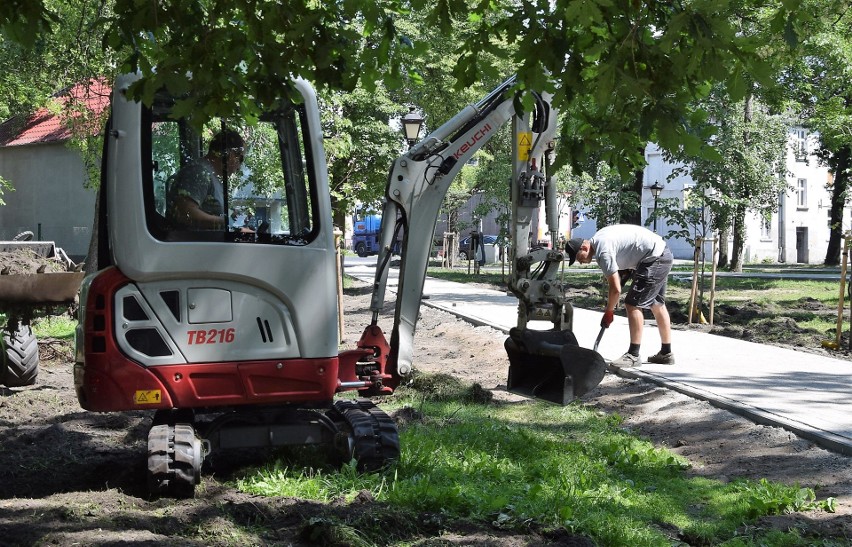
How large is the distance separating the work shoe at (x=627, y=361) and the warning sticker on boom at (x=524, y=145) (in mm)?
3776

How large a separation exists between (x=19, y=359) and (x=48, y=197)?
33.1 m

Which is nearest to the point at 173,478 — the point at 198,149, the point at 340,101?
the point at 198,149

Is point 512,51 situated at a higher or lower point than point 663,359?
higher

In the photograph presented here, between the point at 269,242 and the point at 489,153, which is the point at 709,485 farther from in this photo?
the point at 489,153

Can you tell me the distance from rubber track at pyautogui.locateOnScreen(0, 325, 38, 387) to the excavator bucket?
A: 5.48m

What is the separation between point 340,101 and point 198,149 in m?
14.3

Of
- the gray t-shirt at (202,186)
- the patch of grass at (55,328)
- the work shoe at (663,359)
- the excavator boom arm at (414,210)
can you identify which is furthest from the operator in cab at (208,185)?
the patch of grass at (55,328)

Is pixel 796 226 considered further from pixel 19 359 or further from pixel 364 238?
pixel 19 359

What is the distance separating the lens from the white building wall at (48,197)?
4078cm

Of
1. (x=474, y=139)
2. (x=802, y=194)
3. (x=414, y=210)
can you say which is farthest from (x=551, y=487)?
(x=802, y=194)

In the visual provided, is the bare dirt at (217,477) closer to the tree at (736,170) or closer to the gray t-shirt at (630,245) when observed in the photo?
the gray t-shirt at (630,245)

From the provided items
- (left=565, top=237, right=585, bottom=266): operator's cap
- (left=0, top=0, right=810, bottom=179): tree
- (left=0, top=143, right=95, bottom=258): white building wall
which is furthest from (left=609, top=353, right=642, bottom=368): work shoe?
(left=0, top=143, right=95, bottom=258): white building wall

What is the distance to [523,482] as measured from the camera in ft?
21.3

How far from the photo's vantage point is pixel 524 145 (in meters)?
8.55
